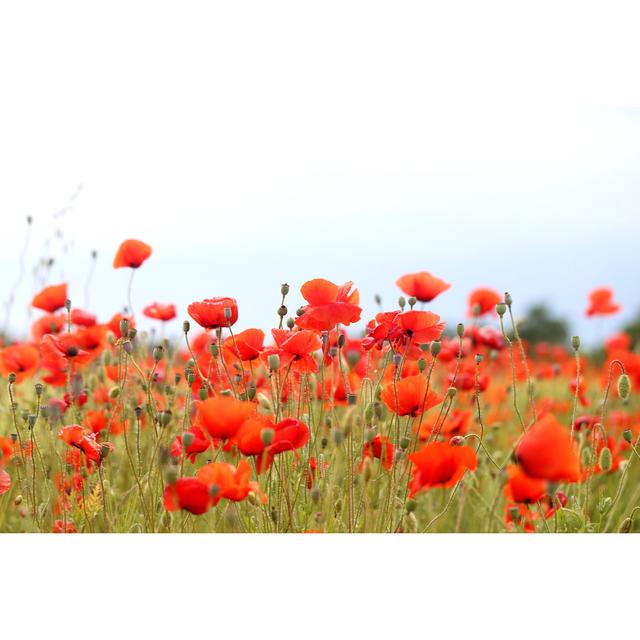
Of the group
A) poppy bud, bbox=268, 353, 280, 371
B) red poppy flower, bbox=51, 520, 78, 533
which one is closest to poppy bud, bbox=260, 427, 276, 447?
poppy bud, bbox=268, 353, 280, 371

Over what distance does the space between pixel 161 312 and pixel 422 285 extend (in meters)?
0.55

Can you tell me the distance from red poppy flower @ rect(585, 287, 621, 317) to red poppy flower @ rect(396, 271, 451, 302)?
1.09 m

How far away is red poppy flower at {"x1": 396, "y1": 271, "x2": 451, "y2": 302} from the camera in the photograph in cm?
115

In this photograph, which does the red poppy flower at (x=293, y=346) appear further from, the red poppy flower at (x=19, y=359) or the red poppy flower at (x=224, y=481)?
the red poppy flower at (x=19, y=359)

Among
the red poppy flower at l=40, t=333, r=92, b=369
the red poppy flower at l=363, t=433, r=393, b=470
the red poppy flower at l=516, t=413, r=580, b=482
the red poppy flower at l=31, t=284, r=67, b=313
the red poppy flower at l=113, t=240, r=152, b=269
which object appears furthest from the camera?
the red poppy flower at l=31, t=284, r=67, b=313

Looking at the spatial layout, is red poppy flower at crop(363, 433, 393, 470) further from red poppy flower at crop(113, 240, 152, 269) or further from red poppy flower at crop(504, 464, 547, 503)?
red poppy flower at crop(113, 240, 152, 269)

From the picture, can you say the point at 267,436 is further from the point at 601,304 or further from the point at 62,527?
the point at 601,304

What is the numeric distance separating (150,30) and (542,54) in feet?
2.12

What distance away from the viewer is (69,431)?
3.29 feet

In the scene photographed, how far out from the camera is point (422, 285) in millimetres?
1159

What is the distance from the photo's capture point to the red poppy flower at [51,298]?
150cm

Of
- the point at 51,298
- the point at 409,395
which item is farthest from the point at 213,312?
the point at 51,298

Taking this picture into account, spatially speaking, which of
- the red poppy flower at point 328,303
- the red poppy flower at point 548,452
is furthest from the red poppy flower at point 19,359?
the red poppy flower at point 548,452

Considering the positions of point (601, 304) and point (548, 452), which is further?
point (601, 304)
